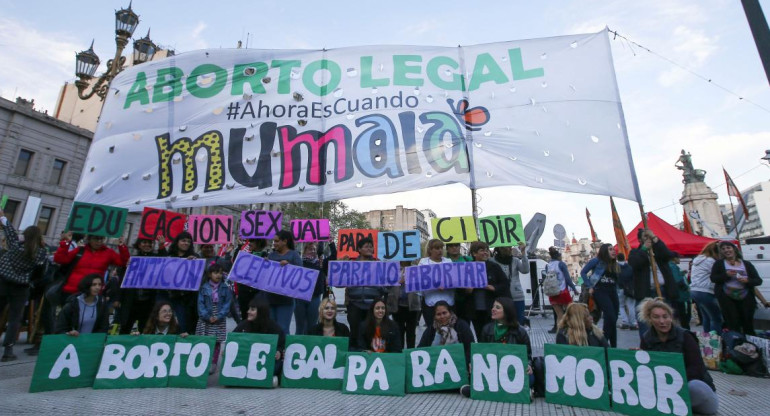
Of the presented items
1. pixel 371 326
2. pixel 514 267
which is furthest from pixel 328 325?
pixel 514 267

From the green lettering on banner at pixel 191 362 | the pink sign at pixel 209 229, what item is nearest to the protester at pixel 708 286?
the green lettering on banner at pixel 191 362

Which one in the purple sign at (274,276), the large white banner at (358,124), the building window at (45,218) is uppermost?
the building window at (45,218)

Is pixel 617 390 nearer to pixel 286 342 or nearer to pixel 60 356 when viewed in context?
pixel 286 342

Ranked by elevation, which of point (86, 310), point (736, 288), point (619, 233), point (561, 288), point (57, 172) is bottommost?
point (86, 310)

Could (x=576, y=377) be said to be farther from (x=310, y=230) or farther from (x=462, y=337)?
(x=310, y=230)

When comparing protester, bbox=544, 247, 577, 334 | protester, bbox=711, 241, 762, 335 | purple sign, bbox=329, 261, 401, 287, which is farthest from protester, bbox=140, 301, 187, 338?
protester, bbox=711, 241, 762, 335

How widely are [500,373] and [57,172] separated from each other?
112 feet

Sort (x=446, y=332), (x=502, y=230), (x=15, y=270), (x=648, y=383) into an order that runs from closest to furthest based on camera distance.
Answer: (x=648, y=383), (x=446, y=332), (x=15, y=270), (x=502, y=230)

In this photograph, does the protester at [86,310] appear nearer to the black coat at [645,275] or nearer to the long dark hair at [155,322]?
the long dark hair at [155,322]

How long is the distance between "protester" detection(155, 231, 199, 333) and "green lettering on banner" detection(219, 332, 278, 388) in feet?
4.11

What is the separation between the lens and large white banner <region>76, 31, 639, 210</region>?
4.79 m

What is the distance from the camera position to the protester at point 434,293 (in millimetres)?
4898

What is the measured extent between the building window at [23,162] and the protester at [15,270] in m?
27.6

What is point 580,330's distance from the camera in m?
3.91
